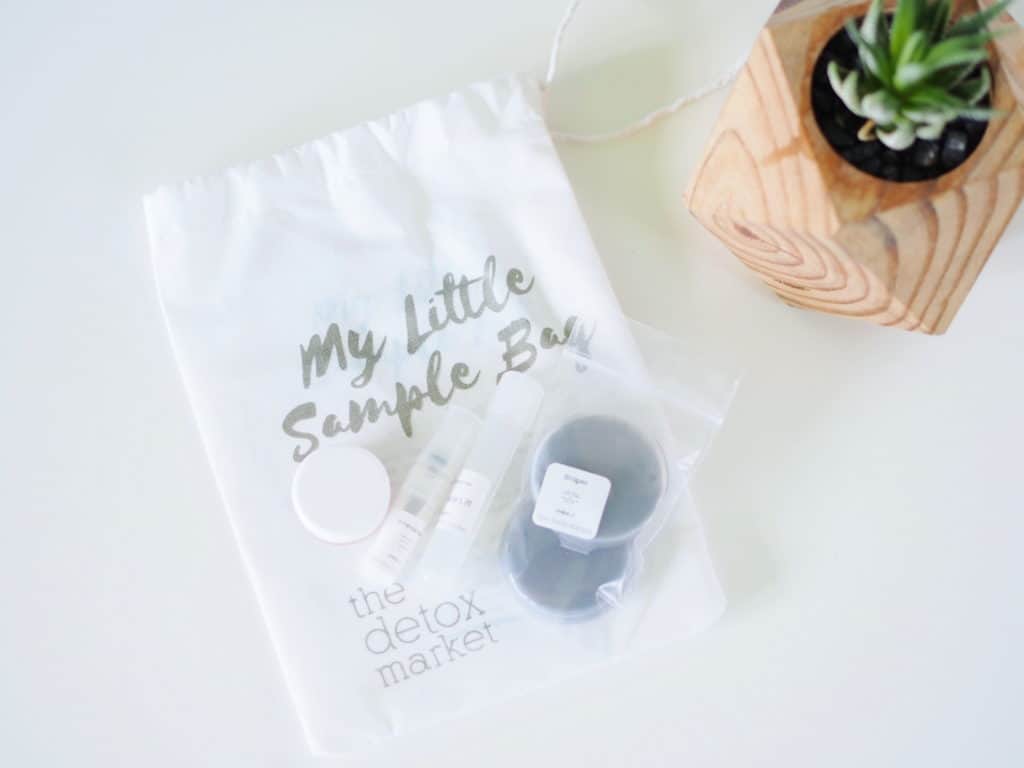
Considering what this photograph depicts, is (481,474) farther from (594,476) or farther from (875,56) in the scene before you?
(875,56)

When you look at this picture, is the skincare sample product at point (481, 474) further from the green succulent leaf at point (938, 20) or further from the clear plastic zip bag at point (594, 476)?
the green succulent leaf at point (938, 20)

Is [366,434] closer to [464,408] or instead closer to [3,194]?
[464,408]

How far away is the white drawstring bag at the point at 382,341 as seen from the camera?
1.93 feet

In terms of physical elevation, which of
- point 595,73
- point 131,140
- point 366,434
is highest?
point 595,73

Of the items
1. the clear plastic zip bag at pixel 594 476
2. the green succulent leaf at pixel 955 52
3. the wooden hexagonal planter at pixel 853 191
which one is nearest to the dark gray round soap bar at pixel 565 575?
the clear plastic zip bag at pixel 594 476

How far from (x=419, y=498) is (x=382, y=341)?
4.3 inches

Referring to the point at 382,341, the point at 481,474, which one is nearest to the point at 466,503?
the point at 481,474

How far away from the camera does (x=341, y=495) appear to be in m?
0.58

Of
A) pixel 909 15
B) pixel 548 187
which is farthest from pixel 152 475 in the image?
pixel 909 15

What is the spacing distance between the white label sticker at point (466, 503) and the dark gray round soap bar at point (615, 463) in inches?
1.3

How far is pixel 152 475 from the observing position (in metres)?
0.63

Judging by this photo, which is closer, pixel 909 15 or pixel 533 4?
pixel 909 15

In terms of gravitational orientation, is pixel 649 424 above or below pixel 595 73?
below

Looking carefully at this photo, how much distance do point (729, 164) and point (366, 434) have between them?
283 mm
